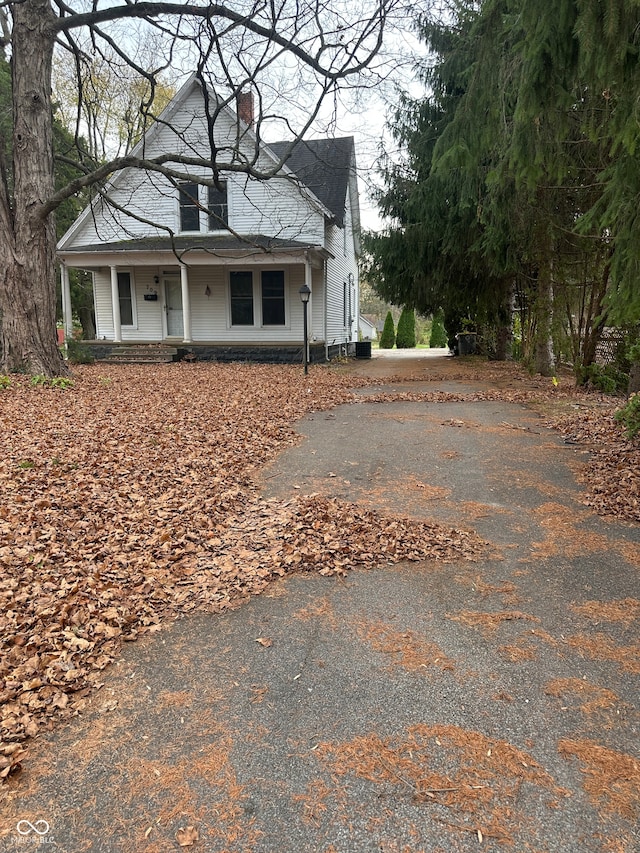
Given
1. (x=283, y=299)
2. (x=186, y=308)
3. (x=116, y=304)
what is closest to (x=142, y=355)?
(x=186, y=308)

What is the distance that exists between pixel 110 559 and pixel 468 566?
219 cm

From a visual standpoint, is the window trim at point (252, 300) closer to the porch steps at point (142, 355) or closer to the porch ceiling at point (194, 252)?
the porch ceiling at point (194, 252)

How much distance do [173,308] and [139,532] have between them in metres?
15.5

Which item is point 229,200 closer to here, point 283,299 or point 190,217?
point 190,217

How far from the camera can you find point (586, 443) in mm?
6465

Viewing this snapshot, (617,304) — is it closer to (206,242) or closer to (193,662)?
(193,662)

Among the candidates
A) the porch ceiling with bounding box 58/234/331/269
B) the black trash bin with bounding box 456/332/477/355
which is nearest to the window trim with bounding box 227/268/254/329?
the porch ceiling with bounding box 58/234/331/269

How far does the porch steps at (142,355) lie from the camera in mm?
16203

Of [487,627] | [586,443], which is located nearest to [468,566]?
[487,627]

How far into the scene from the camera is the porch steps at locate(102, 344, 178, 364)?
53.2 feet

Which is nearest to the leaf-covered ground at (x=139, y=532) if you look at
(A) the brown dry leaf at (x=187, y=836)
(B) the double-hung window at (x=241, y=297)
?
(A) the brown dry leaf at (x=187, y=836)

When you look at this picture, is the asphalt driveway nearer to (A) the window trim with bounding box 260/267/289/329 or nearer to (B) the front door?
(A) the window trim with bounding box 260/267/289/329

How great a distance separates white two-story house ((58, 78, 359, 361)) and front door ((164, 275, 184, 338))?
4 cm

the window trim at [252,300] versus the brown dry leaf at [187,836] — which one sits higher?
the window trim at [252,300]
